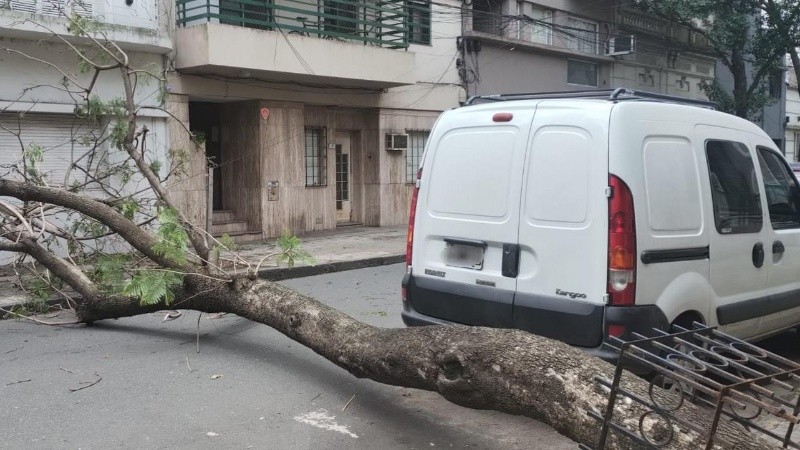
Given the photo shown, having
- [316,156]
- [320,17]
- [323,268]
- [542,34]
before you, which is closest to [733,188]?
[323,268]

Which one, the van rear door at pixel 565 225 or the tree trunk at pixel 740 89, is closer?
the van rear door at pixel 565 225

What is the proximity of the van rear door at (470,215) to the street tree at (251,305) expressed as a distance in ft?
2.04

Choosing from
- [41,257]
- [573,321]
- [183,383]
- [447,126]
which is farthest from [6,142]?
[573,321]

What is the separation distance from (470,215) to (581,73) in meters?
18.4

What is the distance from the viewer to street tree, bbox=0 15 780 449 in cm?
363

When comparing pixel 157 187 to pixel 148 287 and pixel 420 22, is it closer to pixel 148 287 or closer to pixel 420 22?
pixel 148 287

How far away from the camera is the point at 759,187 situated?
217 inches

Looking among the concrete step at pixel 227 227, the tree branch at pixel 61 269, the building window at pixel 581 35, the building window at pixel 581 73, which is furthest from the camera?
the building window at pixel 581 73

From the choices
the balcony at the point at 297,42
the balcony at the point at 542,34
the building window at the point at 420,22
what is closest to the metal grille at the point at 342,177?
the balcony at the point at 297,42

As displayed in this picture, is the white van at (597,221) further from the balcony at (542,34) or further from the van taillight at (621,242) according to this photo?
the balcony at (542,34)

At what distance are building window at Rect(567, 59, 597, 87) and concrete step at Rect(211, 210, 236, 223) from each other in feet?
37.7

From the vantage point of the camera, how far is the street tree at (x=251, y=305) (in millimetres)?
3635

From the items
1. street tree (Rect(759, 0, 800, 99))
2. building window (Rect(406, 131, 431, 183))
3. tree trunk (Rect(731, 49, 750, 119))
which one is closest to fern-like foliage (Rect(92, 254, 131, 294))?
building window (Rect(406, 131, 431, 183))

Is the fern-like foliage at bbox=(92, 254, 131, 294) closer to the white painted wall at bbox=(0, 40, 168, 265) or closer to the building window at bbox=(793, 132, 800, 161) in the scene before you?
the white painted wall at bbox=(0, 40, 168, 265)
